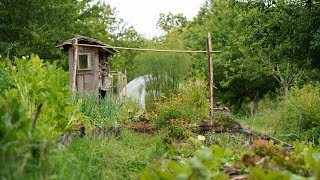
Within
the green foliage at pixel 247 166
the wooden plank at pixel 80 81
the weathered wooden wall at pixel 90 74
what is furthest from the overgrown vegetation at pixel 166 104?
the wooden plank at pixel 80 81

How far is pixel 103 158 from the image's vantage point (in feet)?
18.1

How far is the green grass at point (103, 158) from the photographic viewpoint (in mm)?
2648

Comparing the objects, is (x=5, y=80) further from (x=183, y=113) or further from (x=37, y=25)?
(x=37, y=25)

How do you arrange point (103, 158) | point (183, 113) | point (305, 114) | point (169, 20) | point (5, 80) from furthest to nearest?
point (169, 20) < point (305, 114) < point (183, 113) < point (103, 158) < point (5, 80)

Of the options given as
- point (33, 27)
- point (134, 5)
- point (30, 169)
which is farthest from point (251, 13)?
point (134, 5)

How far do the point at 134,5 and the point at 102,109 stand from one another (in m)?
31.8

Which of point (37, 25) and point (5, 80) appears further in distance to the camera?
point (37, 25)

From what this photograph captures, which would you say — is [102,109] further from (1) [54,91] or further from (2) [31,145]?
(2) [31,145]

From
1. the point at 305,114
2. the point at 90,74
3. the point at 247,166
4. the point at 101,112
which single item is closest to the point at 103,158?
the point at 247,166

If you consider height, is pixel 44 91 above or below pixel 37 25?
below

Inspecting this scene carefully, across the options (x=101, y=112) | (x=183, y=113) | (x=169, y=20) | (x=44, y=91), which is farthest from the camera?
(x=169, y=20)

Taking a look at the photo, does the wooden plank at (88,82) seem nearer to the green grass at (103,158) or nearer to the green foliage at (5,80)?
the green grass at (103,158)

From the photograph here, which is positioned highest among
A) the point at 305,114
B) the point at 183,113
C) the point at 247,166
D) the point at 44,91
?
the point at 44,91

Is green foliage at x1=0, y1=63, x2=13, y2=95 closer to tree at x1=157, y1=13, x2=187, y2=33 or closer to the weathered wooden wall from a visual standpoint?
the weathered wooden wall
